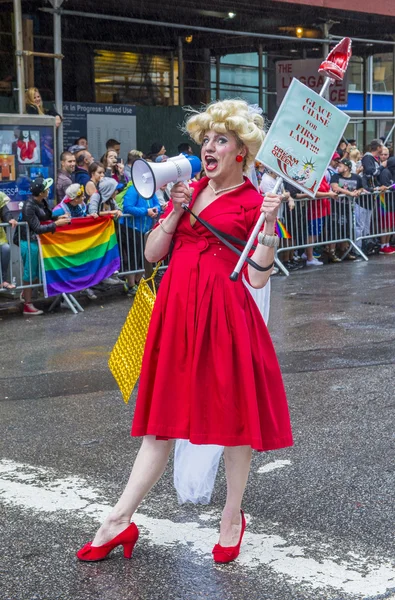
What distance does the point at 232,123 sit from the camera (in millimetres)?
4078

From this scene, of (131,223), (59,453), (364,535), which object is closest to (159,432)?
(364,535)

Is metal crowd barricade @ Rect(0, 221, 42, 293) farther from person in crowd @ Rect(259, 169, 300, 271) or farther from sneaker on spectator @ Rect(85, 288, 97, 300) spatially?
person in crowd @ Rect(259, 169, 300, 271)

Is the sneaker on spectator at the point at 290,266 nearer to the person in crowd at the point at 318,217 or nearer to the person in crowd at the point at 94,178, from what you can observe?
the person in crowd at the point at 318,217

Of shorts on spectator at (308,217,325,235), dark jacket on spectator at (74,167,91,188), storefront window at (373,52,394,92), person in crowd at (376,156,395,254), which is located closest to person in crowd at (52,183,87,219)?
dark jacket on spectator at (74,167,91,188)

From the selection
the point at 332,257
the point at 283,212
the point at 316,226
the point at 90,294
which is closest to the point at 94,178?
the point at 90,294

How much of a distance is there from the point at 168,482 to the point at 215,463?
738 mm

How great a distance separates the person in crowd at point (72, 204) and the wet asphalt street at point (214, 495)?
2911 millimetres

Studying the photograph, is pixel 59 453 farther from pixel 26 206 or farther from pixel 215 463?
pixel 26 206

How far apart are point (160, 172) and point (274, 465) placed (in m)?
2.14

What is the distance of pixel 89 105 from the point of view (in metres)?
17.4

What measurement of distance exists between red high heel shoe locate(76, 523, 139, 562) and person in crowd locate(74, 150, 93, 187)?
9.01 m

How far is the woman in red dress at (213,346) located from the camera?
158 inches

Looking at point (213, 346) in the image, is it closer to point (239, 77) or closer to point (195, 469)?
point (195, 469)

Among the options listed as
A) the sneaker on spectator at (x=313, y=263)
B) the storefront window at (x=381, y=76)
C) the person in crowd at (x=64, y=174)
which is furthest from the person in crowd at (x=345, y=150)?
the storefront window at (x=381, y=76)
